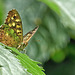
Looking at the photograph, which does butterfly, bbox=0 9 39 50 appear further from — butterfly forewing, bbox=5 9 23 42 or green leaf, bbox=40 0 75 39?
green leaf, bbox=40 0 75 39

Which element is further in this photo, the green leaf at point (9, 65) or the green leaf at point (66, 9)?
the green leaf at point (66, 9)

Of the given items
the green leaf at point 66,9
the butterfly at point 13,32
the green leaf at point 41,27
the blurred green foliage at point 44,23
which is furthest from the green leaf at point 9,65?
the green leaf at point 41,27

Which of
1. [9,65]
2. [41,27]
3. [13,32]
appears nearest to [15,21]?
[13,32]

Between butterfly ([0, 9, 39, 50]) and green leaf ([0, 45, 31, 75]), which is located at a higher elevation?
butterfly ([0, 9, 39, 50])

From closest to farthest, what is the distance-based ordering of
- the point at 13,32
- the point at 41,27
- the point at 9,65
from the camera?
1. the point at 9,65
2. the point at 13,32
3. the point at 41,27

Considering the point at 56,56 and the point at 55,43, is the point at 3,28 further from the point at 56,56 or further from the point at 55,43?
the point at 56,56

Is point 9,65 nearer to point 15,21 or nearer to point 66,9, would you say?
point 15,21

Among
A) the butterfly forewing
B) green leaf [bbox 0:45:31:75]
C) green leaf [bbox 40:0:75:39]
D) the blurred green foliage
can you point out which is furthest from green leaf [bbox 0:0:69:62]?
green leaf [bbox 0:45:31:75]

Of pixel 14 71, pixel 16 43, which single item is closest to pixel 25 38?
pixel 16 43

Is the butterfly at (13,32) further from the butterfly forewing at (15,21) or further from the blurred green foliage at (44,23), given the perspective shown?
the blurred green foliage at (44,23)
